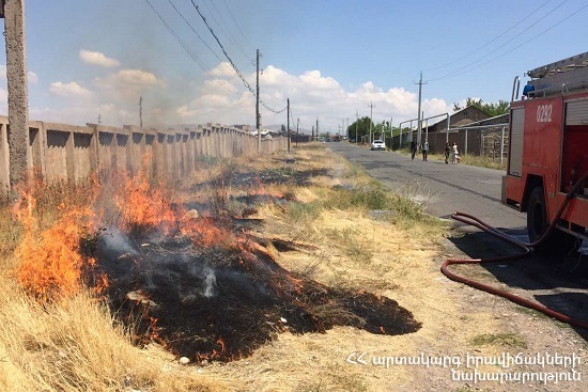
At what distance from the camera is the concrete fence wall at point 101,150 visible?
8062 mm

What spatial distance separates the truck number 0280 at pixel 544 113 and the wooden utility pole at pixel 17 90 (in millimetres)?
7836

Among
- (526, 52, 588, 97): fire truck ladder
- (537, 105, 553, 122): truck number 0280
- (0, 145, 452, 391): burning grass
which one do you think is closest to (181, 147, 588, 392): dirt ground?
(0, 145, 452, 391): burning grass

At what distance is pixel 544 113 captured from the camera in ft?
25.5

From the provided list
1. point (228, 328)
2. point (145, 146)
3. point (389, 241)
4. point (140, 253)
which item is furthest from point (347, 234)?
point (145, 146)

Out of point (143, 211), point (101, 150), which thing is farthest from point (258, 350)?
point (101, 150)

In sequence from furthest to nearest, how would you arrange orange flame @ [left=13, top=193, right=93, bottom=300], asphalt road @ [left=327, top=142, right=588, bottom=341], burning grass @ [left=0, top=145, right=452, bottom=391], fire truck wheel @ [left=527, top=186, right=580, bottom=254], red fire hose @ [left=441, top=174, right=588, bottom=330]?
fire truck wheel @ [left=527, top=186, right=580, bottom=254]
asphalt road @ [left=327, top=142, right=588, bottom=341]
red fire hose @ [left=441, top=174, right=588, bottom=330]
orange flame @ [left=13, top=193, right=93, bottom=300]
burning grass @ [left=0, top=145, right=452, bottom=391]

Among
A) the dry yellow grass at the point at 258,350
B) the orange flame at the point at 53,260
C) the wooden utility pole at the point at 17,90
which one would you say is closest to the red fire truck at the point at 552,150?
the dry yellow grass at the point at 258,350

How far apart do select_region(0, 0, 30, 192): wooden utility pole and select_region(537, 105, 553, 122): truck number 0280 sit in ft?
25.7

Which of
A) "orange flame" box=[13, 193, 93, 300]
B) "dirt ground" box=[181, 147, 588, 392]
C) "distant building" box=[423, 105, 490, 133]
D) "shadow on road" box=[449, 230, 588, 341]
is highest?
"distant building" box=[423, 105, 490, 133]

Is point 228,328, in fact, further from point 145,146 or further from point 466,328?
point 145,146

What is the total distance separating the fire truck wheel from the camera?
7.74 meters

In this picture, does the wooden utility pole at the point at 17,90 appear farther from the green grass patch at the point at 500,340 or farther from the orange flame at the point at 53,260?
the green grass patch at the point at 500,340

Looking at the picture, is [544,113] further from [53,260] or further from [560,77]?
[53,260]

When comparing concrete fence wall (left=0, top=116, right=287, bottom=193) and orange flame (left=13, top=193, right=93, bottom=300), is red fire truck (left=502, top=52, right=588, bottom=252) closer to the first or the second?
orange flame (left=13, top=193, right=93, bottom=300)
